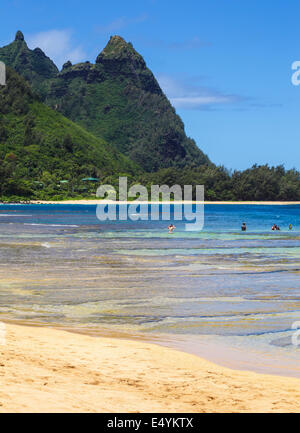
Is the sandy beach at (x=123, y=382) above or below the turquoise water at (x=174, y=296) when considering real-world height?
above

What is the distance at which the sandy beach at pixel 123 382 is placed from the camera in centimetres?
1043

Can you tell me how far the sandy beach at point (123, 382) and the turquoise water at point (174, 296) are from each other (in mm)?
1602

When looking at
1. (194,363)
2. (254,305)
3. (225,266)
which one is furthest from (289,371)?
(225,266)

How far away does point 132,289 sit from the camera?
1084 inches

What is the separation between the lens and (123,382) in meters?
12.1

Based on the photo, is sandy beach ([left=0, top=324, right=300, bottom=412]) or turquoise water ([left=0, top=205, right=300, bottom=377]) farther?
turquoise water ([left=0, top=205, right=300, bottom=377])

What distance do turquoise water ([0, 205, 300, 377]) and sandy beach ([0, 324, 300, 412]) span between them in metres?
1.60

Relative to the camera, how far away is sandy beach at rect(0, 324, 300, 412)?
34.2ft

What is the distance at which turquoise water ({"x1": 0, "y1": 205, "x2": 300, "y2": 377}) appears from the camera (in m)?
17.3

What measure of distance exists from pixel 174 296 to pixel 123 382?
534 inches

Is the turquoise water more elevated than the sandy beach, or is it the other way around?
the sandy beach

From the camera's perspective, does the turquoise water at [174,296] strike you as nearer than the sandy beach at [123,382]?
No

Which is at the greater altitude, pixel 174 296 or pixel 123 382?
pixel 123 382
